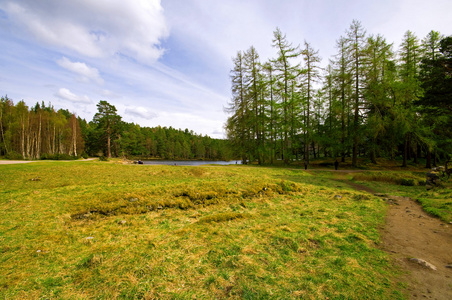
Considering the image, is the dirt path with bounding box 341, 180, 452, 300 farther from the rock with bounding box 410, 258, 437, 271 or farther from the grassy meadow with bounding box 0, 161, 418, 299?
the grassy meadow with bounding box 0, 161, 418, 299

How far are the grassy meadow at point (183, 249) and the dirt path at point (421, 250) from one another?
0.27 m

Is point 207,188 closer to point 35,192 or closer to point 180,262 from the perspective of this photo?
point 180,262

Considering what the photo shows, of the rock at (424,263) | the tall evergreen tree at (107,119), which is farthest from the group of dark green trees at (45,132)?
the rock at (424,263)

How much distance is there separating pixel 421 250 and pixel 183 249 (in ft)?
18.1

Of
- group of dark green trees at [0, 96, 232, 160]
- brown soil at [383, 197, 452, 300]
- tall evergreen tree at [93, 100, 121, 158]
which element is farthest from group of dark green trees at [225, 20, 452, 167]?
tall evergreen tree at [93, 100, 121, 158]

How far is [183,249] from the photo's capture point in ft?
13.5

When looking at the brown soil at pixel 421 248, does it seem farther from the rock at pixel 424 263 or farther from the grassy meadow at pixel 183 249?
the grassy meadow at pixel 183 249

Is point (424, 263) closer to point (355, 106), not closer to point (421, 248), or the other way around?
point (421, 248)

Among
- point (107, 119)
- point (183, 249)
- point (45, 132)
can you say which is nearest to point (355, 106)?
point (183, 249)

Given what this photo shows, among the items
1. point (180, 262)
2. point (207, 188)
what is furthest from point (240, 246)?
point (207, 188)

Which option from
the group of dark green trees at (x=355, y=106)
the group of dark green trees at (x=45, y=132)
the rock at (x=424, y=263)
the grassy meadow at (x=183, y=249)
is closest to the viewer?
the grassy meadow at (x=183, y=249)

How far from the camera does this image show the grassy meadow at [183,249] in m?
2.88

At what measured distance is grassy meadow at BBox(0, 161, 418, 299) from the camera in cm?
288

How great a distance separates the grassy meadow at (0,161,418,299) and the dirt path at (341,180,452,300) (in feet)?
0.88
